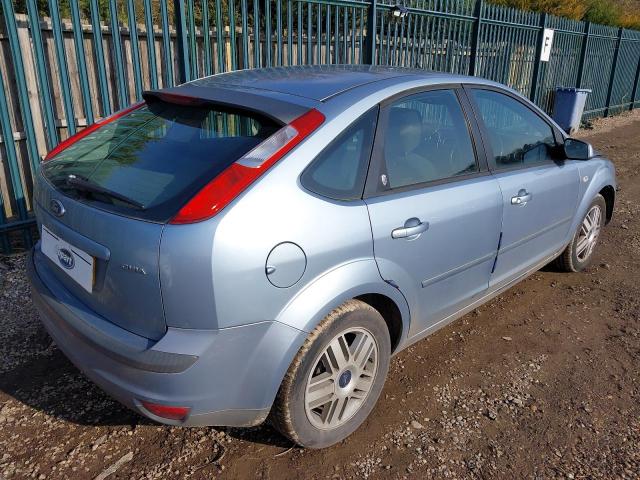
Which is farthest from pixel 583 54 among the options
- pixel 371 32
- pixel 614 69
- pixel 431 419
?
pixel 431 419

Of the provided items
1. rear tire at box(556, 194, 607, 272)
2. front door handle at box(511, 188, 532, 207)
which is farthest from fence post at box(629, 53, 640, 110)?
front door handle at box(511, 188, 532, 207)

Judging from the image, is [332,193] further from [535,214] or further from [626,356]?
→ [626,356]

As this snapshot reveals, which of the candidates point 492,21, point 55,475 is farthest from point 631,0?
point 55,475

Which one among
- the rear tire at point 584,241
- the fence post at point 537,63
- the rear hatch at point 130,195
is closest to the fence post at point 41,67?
the rear hatch at point 130,195

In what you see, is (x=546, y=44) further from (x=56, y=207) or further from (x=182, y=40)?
(x=56, y=207)

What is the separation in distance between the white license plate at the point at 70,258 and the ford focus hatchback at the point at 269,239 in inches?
0.4

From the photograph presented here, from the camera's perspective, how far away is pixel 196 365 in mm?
1890

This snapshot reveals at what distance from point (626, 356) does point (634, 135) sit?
11.0 meters

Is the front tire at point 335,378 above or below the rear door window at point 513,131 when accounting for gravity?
below

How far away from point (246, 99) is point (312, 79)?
0.49 m

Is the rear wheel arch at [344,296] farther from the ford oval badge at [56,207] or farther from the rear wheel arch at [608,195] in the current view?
the rear wheel arch at [608,195]

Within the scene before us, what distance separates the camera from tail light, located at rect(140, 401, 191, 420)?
77.2 inches

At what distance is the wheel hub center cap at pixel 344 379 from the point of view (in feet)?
7.75

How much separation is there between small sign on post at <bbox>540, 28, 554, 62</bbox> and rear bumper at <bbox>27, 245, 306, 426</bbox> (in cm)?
1073
